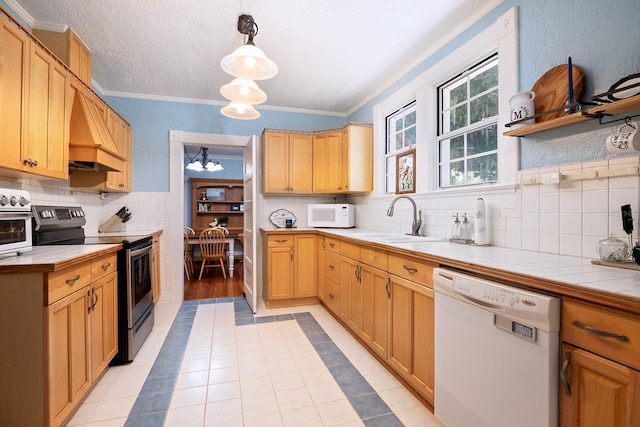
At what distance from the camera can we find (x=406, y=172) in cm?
313

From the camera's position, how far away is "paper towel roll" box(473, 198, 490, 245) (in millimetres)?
2004

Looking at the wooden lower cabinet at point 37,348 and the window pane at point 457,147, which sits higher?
the window pane at point 457,147

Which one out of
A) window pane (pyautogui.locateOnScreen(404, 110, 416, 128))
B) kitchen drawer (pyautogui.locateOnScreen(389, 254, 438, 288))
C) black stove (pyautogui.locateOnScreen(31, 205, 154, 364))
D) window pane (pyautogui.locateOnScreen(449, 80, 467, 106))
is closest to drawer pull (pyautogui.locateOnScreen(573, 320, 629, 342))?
kitchen drawer (pyautogui.locateOnScreen(389, 254, 438, 288))

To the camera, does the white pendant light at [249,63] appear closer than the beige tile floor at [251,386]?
No

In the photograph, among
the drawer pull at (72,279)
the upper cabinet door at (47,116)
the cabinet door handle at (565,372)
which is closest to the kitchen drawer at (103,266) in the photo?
the drawer pull at (72,279)

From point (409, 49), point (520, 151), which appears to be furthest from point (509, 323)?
point (409, 49)

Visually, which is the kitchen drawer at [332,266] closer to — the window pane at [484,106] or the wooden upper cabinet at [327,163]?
the wooden upper cabinet at [327,163]

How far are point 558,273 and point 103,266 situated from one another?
2.47 metres

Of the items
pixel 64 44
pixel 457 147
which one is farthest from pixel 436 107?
pixel 64 44

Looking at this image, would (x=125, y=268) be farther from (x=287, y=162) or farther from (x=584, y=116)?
(x=584, y=116)

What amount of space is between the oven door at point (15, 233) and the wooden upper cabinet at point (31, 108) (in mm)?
270

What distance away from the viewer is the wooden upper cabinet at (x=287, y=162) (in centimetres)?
389

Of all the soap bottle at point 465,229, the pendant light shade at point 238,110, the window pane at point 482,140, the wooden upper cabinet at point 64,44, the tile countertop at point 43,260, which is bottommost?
the tile countertop at point 43,260

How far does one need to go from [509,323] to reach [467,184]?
1.50m
